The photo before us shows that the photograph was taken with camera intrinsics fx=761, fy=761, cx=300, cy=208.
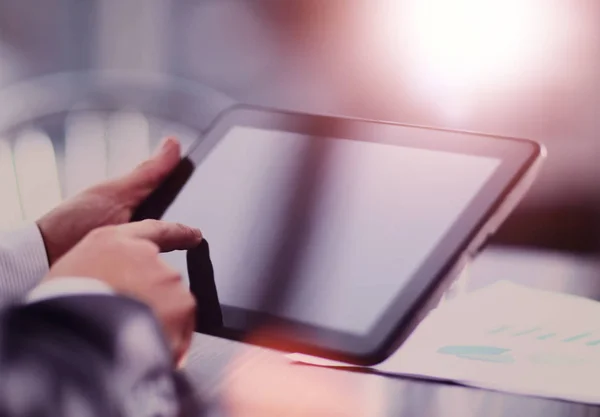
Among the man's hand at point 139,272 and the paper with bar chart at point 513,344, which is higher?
the man's hand at point 139,272

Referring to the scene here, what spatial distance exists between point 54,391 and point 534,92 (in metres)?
0.42

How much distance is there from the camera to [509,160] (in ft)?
1.83

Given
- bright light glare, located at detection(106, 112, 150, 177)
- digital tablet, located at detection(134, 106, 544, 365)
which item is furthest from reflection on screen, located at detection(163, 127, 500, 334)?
A: bright light glare, located at detection(106, 112, 150, 177)

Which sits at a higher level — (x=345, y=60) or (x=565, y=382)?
(x=345, y=60)

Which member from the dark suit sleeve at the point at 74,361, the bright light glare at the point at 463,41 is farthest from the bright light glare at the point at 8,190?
the bright light glare at the point at 463,41

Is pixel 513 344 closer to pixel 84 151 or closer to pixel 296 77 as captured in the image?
pixel 296 77

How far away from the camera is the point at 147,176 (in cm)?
65

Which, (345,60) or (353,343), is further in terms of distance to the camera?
(345,60)

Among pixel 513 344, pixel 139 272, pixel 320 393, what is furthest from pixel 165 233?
pixel 513 344

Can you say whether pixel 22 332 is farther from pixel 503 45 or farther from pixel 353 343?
pixel 503 45

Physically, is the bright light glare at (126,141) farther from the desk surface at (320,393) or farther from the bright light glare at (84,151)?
the desk surface at (320,393)

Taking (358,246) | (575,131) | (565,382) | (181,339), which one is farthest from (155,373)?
(575,131)

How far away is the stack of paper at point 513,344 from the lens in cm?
52

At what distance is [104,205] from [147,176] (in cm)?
5
